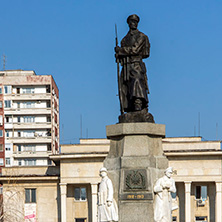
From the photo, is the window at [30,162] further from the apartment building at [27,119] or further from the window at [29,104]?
the window at [29,104]

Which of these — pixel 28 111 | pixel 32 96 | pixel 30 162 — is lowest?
pixel 30 162

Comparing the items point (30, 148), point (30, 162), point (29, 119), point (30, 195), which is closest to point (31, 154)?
point (30, 162)

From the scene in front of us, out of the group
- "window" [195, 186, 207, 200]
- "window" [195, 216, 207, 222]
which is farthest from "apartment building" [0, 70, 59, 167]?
"window" [195, 216, 207, 222]

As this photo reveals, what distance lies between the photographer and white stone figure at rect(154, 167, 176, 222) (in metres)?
29.1

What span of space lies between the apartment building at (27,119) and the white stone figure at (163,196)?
378 ft

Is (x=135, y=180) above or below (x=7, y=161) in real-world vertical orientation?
above

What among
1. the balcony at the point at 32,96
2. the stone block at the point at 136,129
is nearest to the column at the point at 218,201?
the balcony at the point at 32,96

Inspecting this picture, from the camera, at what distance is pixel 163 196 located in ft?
96.0

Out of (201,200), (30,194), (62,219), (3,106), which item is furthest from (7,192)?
(3,106)

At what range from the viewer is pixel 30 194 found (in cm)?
9919

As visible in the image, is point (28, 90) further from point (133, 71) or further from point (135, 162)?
point (135, 162)

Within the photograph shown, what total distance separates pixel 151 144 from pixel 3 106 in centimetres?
11752

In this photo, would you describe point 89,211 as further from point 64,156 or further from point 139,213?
point 139,213

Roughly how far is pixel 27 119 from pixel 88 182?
53.9 m
